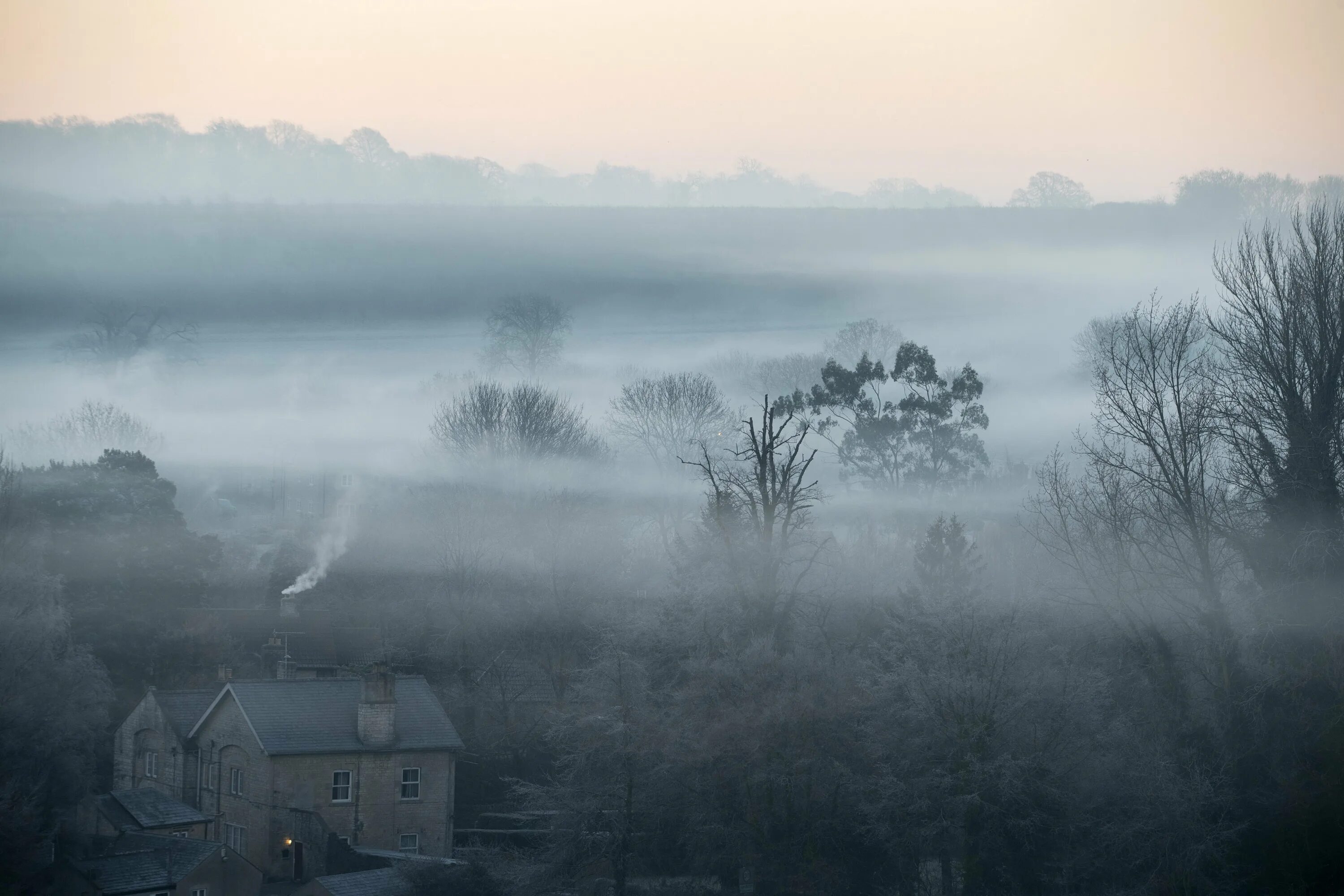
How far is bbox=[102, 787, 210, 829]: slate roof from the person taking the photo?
1587 inches

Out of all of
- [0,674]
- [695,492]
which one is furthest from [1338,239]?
[695,492]

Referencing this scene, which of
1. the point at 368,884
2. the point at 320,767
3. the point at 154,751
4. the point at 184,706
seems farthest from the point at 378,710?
the point at 154,751

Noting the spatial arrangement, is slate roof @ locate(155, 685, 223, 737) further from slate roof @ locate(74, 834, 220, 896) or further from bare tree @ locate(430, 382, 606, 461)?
bare tree @ locate(430, 382, 606, 461)

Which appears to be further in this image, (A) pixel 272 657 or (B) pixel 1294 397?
(A) pixel 272 657

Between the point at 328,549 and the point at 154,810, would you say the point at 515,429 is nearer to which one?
the point at 328,549

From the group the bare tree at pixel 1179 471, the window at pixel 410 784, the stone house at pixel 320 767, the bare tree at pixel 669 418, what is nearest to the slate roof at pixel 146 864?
the stone house at pixel 320 767

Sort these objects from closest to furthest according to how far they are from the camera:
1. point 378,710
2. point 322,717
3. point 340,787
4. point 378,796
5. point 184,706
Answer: point 340,787 → point 378,796 → point 378,710 → point 322,717 → point 184,706

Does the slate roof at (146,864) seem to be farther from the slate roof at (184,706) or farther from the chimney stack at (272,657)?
the chimney stack at (272,657)

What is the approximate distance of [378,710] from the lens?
42125 millimetres

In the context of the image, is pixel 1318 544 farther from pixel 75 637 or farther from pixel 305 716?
pixel 75 637

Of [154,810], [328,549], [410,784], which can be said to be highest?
[328,549]

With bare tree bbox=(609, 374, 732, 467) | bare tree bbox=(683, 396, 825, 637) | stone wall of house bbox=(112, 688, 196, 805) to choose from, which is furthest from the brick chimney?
bare tree bbox=(609, 374, 732, 467)

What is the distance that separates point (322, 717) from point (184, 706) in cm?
708

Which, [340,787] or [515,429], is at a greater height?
[515,429]
